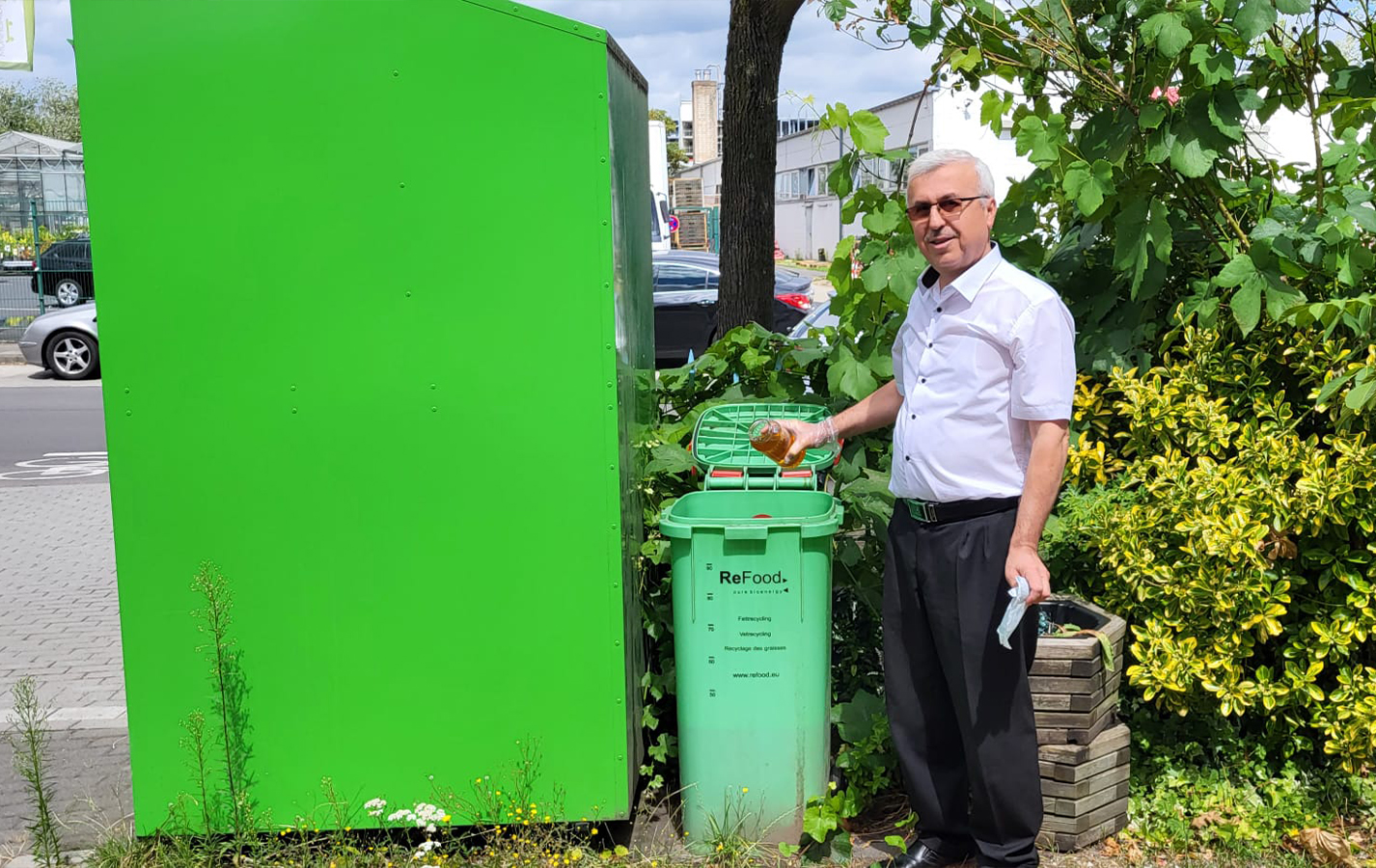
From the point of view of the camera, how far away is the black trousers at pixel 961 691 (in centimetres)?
297

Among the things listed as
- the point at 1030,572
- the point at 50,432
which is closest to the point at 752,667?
the point at 1030,572

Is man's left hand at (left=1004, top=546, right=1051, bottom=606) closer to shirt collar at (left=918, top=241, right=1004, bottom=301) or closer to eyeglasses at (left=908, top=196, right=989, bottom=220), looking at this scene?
shirt collar at (left=918, top=241, right=1004, bottom=301)

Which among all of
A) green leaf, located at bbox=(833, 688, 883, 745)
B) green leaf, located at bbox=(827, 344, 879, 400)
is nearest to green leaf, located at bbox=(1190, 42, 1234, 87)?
green leaf, located at bbox=(827, 344, 879, 400)

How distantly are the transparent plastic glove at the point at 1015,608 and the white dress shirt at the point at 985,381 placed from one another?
24 centimetres

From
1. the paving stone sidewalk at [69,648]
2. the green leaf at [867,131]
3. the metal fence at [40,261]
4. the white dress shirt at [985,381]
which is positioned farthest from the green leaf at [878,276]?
the metal fence at [40,261]

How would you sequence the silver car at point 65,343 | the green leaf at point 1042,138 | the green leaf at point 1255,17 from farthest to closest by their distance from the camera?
the silver car at point 65,343
the green leaf at point 1042,138
the green leaf at point 1255,17

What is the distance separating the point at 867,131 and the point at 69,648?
4.18 m

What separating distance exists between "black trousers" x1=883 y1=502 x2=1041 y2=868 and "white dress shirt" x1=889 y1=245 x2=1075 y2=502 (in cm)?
13

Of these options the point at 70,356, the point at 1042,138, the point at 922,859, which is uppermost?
the point at 1042,138

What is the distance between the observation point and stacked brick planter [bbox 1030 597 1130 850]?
3.32 meters

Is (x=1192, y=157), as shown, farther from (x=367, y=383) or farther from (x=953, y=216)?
(x=367, y=383)

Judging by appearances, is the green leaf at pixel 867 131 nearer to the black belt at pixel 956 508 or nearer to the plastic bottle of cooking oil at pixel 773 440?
the plastic bottle of cooking oil at pixel 773 440

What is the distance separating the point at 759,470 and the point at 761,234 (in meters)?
2.62

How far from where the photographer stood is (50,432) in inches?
472
